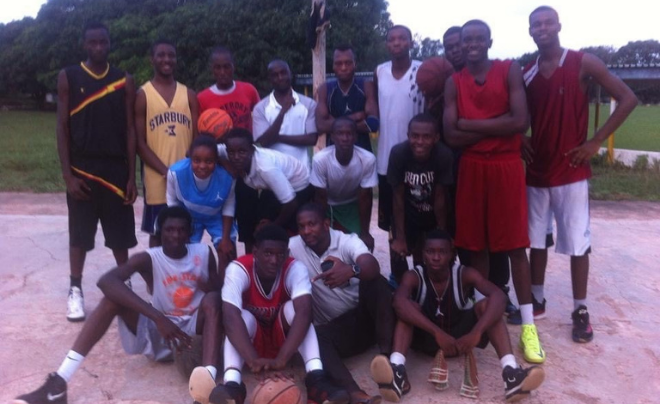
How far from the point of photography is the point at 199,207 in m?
4.47

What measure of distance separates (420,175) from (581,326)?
4.99 ft

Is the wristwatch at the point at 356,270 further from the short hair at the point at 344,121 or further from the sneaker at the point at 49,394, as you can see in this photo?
the sneaker at the point at 49,394

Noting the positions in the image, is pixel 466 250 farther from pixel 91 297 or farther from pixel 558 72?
pixel 91 297

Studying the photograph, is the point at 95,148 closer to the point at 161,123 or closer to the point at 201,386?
the point at 161,123

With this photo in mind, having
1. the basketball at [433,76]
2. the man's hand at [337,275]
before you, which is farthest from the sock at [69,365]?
the basketball at [433,76]

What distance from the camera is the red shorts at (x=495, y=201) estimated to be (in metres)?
4.11

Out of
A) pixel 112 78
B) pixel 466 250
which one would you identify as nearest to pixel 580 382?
pixel 466 250

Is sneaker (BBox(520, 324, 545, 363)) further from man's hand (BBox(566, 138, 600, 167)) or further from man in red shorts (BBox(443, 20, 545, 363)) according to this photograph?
man's hand (BBox(566, 138, 600, 167))

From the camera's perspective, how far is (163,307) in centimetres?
403

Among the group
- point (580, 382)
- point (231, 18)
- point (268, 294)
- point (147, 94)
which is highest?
point (231, 18)

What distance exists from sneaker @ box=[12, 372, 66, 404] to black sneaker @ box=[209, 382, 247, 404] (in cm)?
85

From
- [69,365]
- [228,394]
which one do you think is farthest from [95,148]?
[228,394]

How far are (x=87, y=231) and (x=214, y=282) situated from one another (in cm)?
129

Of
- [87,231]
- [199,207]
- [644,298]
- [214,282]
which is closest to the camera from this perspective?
[214,282]
